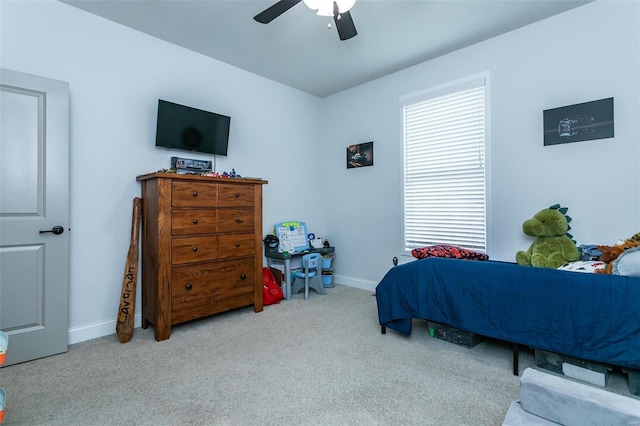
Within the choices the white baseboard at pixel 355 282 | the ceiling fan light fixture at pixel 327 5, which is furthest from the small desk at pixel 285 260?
the ceiling fan light fixture at pixel 327 5

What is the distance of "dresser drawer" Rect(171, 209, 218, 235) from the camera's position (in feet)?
8.66

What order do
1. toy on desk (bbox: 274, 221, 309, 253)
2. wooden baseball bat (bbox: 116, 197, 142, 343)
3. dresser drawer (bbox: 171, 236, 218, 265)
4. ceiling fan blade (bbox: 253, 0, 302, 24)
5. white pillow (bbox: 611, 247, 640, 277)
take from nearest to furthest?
white pillow (bbox: 611, 247, 640, 277) → ceiling fan blade (bbox: 253, 0, 302, 24) → wooden baseball bat (bbox: 116, 197, 142, 343) → dresser drawer (bbox: 171, 236, 218, 265) → toy on desk (bbox: 274, 221, 309, 253)

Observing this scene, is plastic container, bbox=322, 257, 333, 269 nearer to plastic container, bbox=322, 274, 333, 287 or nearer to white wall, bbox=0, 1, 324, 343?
plastic container, bbox=322, 274, 333, 287

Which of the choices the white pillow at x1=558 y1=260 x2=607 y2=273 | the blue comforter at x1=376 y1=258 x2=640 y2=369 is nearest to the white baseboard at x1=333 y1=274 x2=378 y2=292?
the blue comforter at x1=376 y1=258 x2=640 y2=369

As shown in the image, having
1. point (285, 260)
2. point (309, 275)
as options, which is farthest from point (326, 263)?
point (285, 260)

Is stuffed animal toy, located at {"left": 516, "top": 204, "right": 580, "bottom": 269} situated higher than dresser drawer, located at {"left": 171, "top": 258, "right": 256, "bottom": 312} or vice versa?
stuffed animal toy, located at {"left": 516, "top": 204, "right": 580, "bottom": 269}

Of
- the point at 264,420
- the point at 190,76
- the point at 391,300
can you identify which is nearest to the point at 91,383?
the point at 264,420

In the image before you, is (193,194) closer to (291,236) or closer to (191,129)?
(191,129)

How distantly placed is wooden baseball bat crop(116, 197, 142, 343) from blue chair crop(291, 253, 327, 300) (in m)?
1.76

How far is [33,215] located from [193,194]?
1107 mm

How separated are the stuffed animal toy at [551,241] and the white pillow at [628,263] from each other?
429 millimetres

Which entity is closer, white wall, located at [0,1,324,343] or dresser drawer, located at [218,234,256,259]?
white wall, located at [0,1,324,343]

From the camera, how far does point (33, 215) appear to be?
2252 millimetres

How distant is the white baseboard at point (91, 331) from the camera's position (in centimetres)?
250
